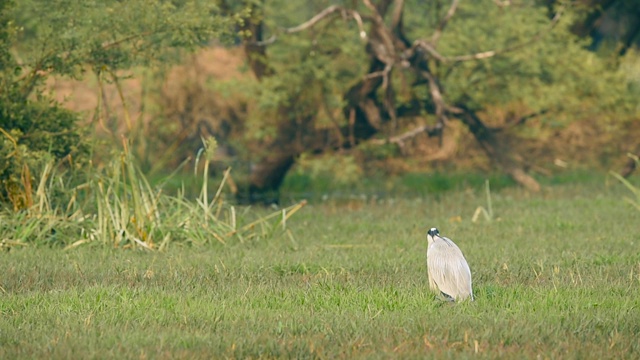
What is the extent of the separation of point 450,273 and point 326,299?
87 cm

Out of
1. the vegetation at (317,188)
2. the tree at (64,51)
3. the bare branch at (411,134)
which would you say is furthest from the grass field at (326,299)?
the bare branch at (411,134)

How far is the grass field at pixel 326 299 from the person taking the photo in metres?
5.99

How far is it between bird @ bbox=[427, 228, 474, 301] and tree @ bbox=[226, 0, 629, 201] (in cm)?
951

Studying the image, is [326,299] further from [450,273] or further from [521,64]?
[521,64]

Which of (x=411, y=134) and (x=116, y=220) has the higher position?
(x=116, y=220)

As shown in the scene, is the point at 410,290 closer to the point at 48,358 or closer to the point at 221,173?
the point at 48,358

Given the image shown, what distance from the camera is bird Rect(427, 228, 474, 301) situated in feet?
23.1

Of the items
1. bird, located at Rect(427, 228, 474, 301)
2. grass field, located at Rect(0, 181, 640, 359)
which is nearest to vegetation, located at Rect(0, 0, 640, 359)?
grass field, located at Rect(0, 181, 640, 359)

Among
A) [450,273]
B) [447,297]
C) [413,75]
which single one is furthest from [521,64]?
[450,273]

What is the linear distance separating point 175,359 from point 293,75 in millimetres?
12510

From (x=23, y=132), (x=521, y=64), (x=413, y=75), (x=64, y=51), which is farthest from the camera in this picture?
(x=413, y=75)

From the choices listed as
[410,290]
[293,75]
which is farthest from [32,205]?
[293,75]

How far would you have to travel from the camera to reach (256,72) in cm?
1852

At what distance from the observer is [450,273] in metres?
7.04
